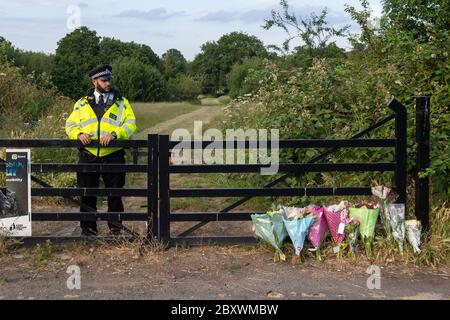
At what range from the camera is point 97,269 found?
563 cm

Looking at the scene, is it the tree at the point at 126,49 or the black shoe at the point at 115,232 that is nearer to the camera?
the black shoe at the point at 115,232

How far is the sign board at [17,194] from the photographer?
20.1 ft

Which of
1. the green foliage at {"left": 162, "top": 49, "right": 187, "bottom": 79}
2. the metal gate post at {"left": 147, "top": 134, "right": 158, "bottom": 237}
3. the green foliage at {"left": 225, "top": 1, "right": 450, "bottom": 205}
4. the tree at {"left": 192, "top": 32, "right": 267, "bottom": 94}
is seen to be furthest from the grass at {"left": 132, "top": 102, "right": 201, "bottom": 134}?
the tree at {"left": 192, "top": 32, "right": 267, "bottom": 94}

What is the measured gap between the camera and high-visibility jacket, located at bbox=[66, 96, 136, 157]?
6.31 meters

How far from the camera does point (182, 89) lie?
→ 196 feet

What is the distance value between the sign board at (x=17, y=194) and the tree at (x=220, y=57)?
65.4 m

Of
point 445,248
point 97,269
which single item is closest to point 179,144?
point 97,269

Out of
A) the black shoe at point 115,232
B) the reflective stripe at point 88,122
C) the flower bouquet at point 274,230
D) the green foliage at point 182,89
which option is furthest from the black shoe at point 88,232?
the green foliage at point 182,89

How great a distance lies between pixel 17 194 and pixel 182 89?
54141 millimetres

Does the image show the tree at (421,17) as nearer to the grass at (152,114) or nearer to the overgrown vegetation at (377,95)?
the overgrown vegetation at (377,95)

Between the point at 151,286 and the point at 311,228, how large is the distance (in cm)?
181

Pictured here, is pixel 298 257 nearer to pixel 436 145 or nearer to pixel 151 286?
pixel 151 286

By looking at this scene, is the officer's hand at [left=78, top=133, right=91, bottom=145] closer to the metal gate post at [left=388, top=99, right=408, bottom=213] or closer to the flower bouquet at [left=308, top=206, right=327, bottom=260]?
the flower bouquet at [left=308, top=206, right=327, bottom=260]

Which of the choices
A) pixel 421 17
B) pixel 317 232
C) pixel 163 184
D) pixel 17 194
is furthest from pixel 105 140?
pixel 421 17
